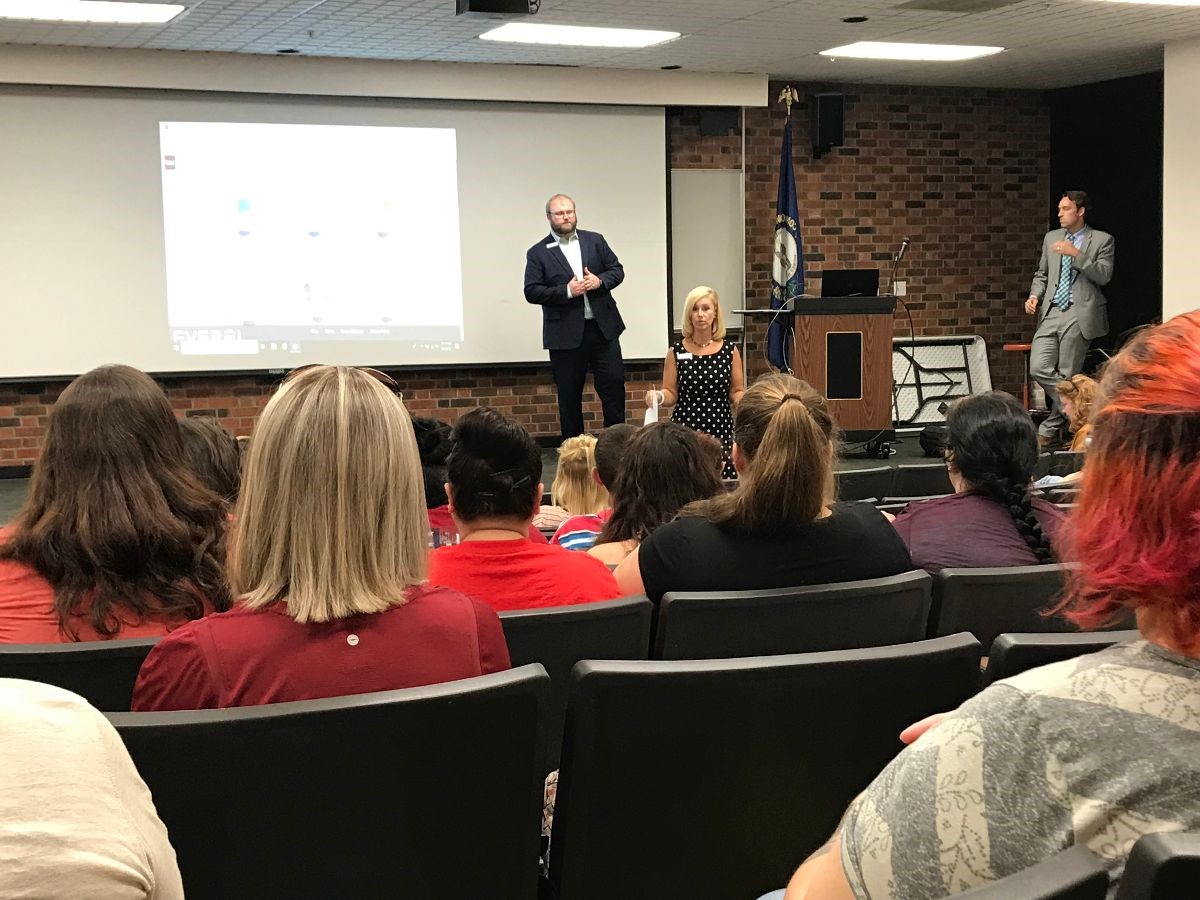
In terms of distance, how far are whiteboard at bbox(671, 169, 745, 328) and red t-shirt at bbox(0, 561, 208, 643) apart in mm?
7264

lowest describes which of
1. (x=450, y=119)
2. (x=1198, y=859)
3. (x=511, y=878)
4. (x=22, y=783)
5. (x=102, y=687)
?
(x=511, y=878)

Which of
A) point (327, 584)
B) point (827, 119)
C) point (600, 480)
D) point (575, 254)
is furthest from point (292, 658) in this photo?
point (827, 119)

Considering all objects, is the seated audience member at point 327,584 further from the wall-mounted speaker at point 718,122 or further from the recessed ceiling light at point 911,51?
the wall-mounted speaker at point 718,122

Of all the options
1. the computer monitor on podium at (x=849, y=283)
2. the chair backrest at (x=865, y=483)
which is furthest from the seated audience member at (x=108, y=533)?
the computer monitor on podium at (x=849, y=283)

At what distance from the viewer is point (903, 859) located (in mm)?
940

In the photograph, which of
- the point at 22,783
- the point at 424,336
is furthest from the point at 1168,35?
the point at 22,783

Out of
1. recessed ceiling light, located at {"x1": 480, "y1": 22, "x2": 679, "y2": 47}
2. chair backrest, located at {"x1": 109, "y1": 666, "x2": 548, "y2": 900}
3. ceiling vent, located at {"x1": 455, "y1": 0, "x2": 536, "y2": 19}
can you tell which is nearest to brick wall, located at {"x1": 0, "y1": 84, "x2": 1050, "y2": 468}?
recessed ceiling light, located at {"x1": 480, "y1": 22, "x2": 679, "y2": 47}

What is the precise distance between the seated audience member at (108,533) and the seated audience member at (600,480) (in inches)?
43.4

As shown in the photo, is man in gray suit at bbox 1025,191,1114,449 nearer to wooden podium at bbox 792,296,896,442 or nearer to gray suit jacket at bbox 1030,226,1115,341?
gray suit jacket at bbox 1030,226,1115,341

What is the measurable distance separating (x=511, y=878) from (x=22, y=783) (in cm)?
87

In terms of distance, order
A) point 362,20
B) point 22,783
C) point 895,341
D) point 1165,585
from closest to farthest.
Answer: point 22,783
point 1165,585
point 362,20
point 895,341

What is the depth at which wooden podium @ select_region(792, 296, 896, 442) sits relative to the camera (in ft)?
25.6

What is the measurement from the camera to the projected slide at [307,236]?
7656 mm

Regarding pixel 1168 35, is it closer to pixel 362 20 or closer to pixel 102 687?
pixel 362 20
